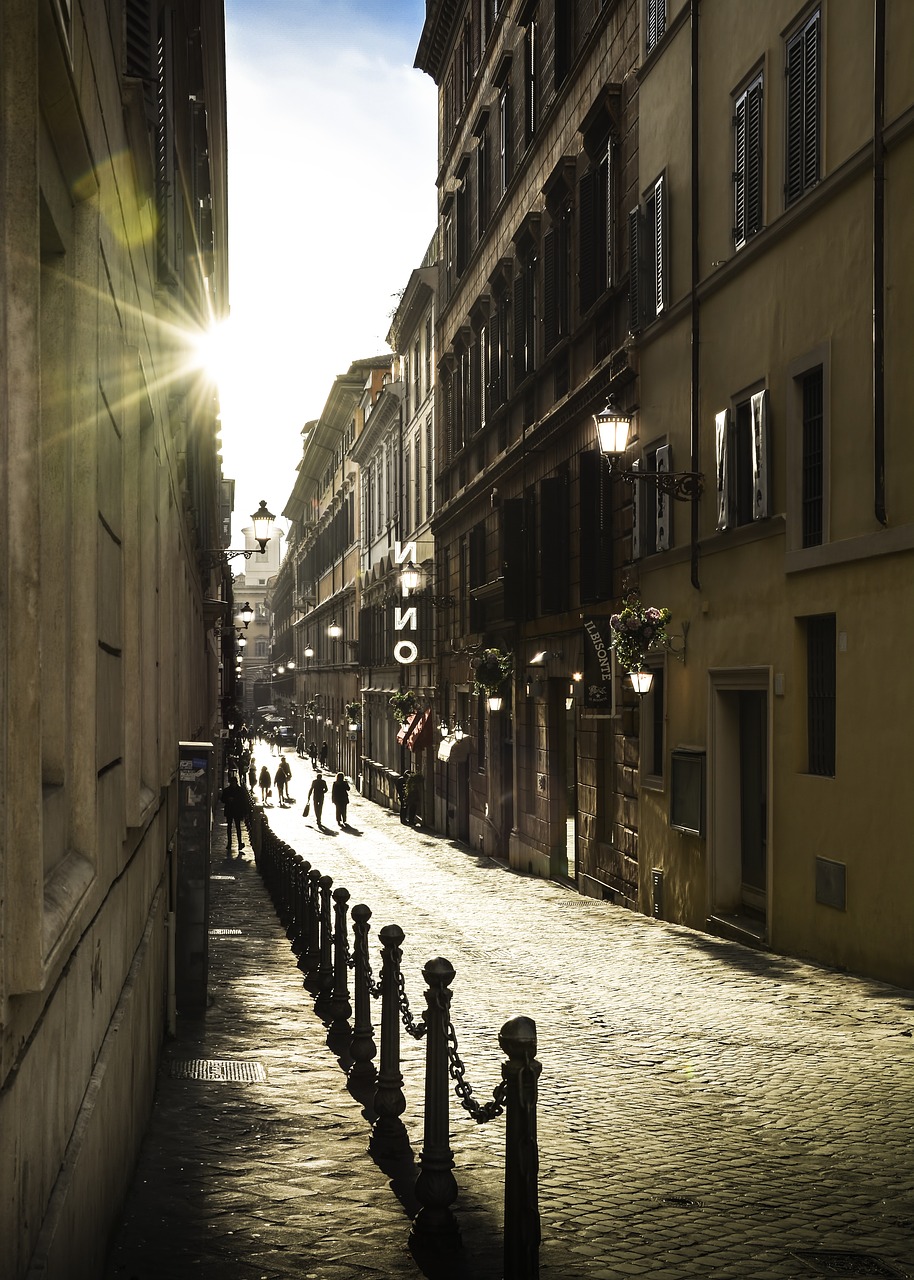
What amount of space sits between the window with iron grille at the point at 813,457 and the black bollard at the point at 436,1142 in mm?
8174

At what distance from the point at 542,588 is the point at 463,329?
36.4 ft

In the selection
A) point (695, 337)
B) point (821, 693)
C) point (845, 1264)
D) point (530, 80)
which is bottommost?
point (845, 1264)

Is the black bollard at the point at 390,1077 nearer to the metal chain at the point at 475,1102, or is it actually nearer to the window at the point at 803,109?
the metal chain at the point at 475,1102

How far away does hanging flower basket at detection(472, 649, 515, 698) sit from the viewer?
89.5 ft

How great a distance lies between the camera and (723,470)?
51.2 ft

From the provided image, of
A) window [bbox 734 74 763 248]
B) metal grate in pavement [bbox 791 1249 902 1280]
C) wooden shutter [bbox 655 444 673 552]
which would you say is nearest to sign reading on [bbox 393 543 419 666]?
wooden shutter [bbox 655 444 673 552]

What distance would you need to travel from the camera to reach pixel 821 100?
13.3m

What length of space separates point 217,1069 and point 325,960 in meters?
2.47

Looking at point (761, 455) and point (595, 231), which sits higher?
point (595, 231)

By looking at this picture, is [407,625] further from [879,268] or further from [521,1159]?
[521,1159]

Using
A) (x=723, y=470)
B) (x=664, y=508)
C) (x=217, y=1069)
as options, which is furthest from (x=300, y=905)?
(x=664, y=508)

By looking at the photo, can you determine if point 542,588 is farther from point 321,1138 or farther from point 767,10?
point 321,1138

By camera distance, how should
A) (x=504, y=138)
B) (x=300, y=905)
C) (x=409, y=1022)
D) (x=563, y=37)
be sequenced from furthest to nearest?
(x=504, y=138) → (x=563, y=37) → (x=300, y=905) → (x=409, y=1022)

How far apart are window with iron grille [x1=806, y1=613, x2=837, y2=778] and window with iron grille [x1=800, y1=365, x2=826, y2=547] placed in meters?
0.82
